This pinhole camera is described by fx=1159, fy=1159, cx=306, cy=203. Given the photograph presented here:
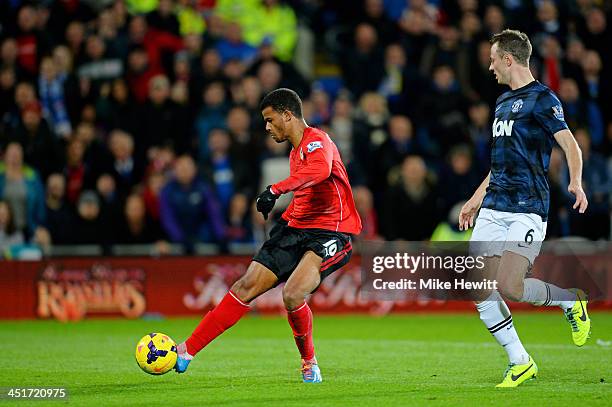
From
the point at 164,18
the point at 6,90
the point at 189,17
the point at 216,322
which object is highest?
the point at 189,17

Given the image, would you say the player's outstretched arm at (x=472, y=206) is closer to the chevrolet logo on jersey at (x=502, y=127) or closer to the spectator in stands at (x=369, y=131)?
the chevrolet logo on jersey at (x=502, y=127)

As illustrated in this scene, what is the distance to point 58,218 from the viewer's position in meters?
15.4

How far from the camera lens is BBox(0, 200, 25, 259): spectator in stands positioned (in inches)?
590

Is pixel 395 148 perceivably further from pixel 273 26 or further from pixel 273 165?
pixel 273 26

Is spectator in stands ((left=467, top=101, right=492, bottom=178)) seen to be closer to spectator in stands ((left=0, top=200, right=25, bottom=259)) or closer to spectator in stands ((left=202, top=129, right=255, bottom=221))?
spectator in stands ((left=202, top=129, right=255, bottom=221))

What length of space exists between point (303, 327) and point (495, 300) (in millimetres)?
1413

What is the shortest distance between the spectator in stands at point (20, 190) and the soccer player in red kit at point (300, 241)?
23.9 feet

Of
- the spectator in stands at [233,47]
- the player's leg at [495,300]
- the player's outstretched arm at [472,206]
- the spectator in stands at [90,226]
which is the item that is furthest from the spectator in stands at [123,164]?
the player's leg at [495,300]

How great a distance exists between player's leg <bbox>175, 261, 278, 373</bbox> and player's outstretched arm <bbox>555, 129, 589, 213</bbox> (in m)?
2.24

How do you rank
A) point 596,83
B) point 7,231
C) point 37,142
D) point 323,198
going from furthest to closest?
point 596,83, point 37,142, point 7,231, point 323,198

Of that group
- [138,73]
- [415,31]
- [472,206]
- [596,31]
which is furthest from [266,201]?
[596,31]

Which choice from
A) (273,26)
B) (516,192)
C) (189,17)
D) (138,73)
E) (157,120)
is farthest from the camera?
(189,17)

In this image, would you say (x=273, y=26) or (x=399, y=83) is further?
(x=273, y=26)

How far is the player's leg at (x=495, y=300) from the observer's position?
829cm
